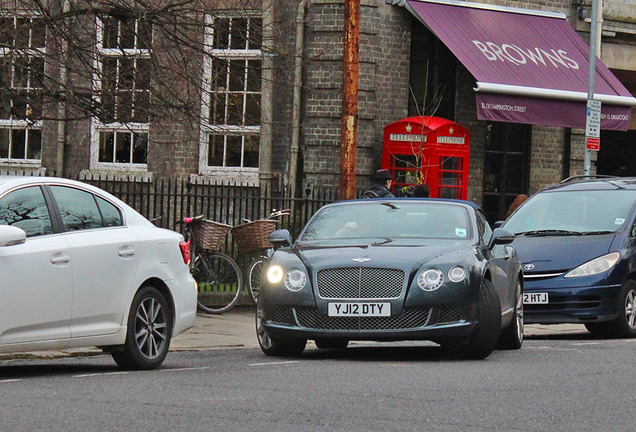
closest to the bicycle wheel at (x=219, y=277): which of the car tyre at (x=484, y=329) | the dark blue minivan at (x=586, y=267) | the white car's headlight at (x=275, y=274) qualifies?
the dark blue minivan at (x=586, y=267)

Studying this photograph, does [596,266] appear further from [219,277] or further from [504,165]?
[504,165]

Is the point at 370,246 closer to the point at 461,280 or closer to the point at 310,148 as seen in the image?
the point at 461,280

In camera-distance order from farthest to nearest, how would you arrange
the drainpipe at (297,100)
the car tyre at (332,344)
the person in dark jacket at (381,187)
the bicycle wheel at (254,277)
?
1. the drainpipe at (297,100)
2. the bicycle wheel at (254,277)
3. the person in dark jacket at (381,187)
4. the car tyre at (332,344)

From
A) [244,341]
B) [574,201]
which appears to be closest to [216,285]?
[244,341]

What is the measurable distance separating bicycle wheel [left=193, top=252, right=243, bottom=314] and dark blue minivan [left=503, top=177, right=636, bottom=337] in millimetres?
4052

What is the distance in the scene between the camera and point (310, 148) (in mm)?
22750

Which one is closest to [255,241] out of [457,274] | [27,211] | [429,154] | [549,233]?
[549,233]

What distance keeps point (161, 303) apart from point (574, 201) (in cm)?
694

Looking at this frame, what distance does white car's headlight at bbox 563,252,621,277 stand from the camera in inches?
575

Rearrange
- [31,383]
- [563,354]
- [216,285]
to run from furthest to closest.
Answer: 1. [216,285]
2. [563,354]
3. [31,383]

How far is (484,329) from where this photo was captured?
35.7 feet

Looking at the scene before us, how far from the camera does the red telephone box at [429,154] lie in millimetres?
21984

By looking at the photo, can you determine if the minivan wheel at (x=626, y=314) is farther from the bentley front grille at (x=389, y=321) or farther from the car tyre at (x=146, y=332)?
the car tyre at (x=146, y=332)

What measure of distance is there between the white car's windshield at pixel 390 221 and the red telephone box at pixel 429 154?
9.62m
